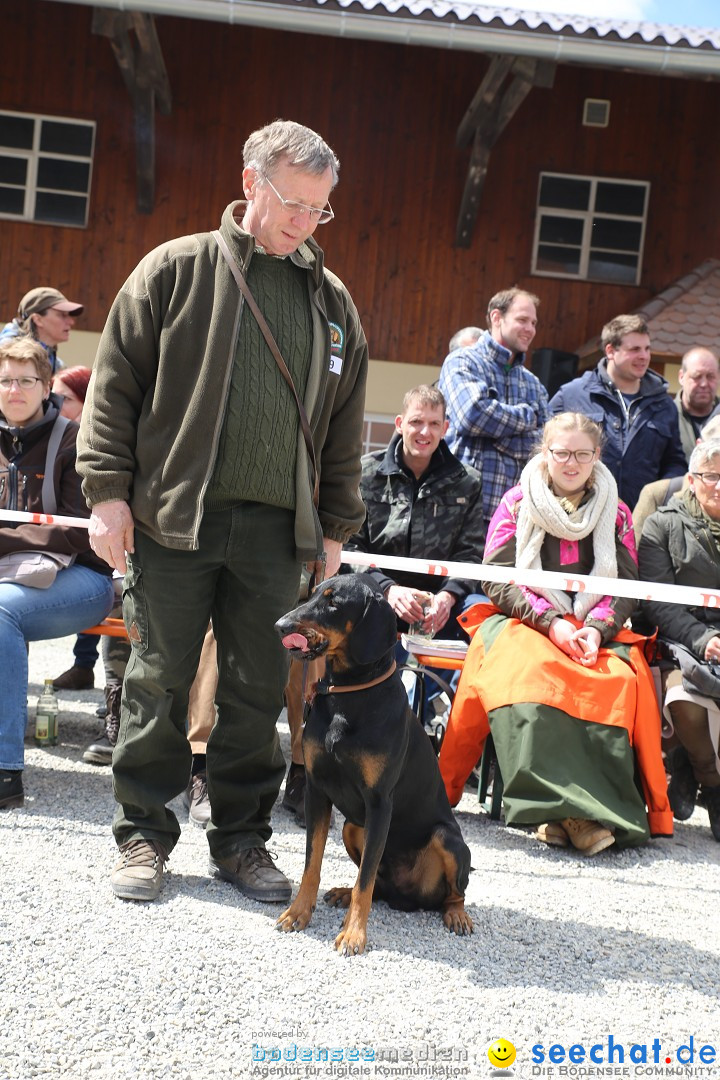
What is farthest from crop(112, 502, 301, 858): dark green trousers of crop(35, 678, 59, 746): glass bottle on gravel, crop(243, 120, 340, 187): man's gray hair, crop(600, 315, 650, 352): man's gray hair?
crop(600, 315, 650, 352): man's gray hair

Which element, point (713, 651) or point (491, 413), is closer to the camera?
point (713, 651)

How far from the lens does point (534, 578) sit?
4.91 m

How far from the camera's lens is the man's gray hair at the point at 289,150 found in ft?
9.96

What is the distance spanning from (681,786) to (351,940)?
2.79 metres

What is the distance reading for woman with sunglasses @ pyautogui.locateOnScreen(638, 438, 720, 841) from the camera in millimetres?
5059

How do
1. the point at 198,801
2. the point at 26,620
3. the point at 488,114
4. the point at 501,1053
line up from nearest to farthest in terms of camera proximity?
1. the point at 501,1053
2. the point at 198,801
3. the point at 26,620
4. the point at 488,114

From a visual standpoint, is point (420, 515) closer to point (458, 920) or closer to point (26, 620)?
point (26, 620)

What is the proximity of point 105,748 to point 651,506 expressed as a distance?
125 inches

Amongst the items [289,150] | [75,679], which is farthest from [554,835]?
[75,679]

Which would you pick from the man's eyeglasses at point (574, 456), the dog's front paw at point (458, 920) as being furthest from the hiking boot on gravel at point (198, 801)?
the man's eyeglasses at point (574, 456)

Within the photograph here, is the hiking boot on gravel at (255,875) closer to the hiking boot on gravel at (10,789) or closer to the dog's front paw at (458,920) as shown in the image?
→ the dog's front paw at (458,920)

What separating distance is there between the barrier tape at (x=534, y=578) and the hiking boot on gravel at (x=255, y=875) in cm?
190

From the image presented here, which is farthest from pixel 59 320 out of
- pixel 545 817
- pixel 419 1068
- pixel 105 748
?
pixel 419 1068

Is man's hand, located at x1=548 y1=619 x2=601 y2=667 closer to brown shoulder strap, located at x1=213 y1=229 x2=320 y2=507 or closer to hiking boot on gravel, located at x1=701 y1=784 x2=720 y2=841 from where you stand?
hiking boot on gravel, located at x1=701 y1=784 x2=720 y2=841
